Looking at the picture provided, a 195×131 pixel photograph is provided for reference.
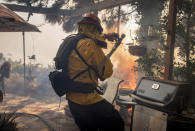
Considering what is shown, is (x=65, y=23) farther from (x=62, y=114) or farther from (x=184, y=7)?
(x=184, y=7)

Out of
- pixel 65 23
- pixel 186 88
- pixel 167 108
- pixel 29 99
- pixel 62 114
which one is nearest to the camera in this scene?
pixel 167 108

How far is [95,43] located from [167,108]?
1.77 meters

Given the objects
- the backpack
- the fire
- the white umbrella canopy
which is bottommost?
the fire

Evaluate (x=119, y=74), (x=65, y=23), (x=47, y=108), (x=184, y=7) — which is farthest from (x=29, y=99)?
(x=184, y=7)

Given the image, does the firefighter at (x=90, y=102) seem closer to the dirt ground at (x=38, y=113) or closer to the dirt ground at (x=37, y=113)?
the dirt ground at (x=38, y=113)

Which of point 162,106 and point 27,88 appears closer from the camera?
point 162,106

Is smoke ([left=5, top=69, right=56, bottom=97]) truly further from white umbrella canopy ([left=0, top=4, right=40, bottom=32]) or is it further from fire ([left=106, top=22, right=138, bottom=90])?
white umbrella canopy ([left=0, top=4, right=40, bottom=32])

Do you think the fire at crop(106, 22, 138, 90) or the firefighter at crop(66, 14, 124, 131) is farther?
the fire at crop(106, 22, 138, 90)

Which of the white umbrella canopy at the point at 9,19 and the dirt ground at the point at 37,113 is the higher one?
the white umbrella canopy at the point at 9,19

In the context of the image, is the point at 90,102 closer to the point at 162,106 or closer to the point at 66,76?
the point at 66,76

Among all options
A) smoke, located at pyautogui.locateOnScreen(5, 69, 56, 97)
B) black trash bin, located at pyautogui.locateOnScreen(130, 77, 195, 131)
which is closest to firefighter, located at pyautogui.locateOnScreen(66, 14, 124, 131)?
black trash bin, located at pyautogui.locateOnScreen(130, 77, 195, 131)

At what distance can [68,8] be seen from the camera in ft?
36.8

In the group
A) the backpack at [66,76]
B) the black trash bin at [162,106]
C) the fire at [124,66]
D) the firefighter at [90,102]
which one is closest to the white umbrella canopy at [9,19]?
the backpack at [66,76]

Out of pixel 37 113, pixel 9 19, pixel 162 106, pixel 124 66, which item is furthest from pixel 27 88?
pixel 162 106
